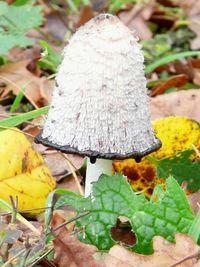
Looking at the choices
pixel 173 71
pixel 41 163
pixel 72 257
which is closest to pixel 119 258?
pixel 72 257

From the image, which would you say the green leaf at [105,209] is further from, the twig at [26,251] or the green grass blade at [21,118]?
the green grass blade at [21,118]

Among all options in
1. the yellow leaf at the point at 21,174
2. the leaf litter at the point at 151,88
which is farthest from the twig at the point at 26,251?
the yellow leaf at the point at 21,174

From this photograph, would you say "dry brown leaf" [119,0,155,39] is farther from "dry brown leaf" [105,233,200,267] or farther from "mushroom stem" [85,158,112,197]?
"dry brown leaf" [105,233,200,267]

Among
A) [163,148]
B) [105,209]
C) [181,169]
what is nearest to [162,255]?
[105,209]

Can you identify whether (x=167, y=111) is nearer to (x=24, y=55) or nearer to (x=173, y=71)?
(x=173, y=71)

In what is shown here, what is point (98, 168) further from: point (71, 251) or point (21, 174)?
point (71, 251)

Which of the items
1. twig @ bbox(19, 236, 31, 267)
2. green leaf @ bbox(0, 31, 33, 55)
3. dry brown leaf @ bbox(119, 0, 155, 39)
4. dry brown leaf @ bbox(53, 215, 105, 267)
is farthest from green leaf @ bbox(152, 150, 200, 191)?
dry brown leaf @ bbox(119, 0, 155, 39)
